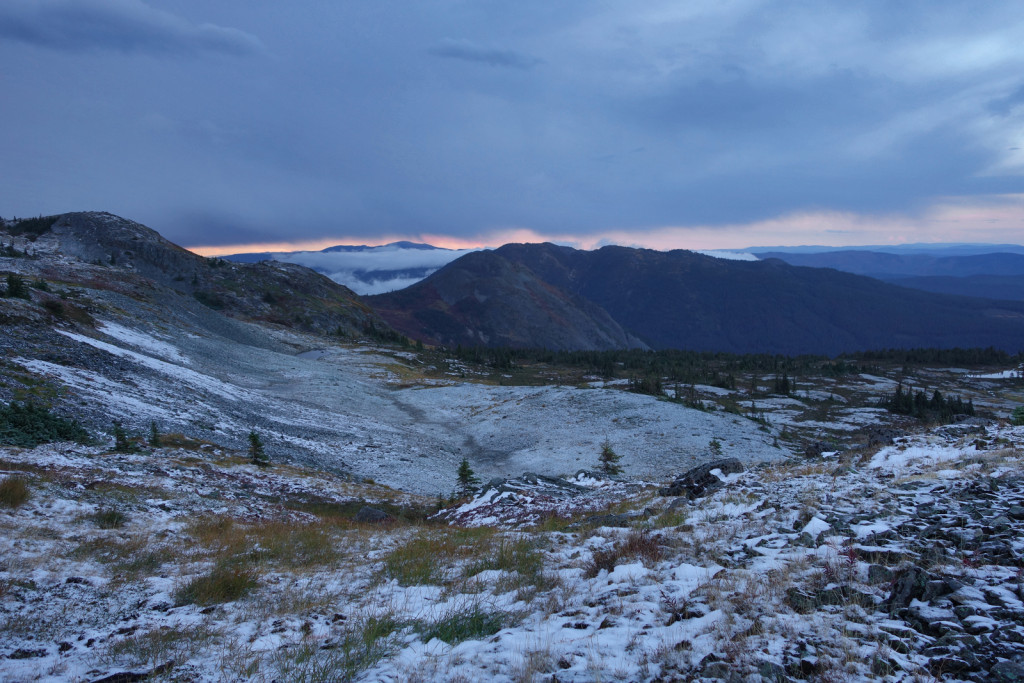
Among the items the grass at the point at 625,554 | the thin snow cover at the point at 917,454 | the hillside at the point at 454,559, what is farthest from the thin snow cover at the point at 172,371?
the thin snow cover at the point at 917,454

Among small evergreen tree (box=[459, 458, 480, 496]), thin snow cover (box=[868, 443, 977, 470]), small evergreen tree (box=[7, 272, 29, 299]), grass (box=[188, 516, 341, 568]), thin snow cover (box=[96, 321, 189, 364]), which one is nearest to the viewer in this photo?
grass (box=[188, 516, 341, 568])

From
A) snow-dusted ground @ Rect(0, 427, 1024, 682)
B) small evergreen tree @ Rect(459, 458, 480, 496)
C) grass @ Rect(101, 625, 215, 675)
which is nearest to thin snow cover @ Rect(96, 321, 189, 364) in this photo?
small evergreen tree @ Rect(459, 458, 480, 496)

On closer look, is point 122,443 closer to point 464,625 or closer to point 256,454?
point 256,454

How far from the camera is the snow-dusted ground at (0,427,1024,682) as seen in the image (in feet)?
15.1

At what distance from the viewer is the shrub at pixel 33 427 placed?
574 inches

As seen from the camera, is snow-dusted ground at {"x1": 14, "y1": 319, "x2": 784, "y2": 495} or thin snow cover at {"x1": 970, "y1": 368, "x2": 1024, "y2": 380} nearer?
snow-dusted ground at {"x1": 14, "y1": 319, "x2": 784, "y2": 495}

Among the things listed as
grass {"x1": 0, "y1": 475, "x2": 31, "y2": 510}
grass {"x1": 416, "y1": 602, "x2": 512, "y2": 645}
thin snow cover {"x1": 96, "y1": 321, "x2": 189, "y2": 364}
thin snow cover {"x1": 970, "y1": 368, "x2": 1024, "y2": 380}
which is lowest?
thin snow cover {"x1": 970, "y1": 368, "x2": 1024, "y2": 380}

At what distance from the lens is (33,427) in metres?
15.5

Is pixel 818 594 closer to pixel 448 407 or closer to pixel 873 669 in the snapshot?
pixel 873 669

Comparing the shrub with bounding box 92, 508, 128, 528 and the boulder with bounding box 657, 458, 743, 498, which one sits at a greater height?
the shrub with bounding box 92, 508, 128, 528

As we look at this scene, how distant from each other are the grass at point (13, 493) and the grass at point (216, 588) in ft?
17.8

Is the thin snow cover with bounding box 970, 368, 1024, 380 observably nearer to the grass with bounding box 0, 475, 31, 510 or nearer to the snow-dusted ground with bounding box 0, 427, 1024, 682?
the snow-dusted ground with bounding box 0, 427, 1024, 682

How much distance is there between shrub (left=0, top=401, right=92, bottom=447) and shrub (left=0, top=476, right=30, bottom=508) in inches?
226

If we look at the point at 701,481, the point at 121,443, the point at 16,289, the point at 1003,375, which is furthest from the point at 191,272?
the point at 1003,375
